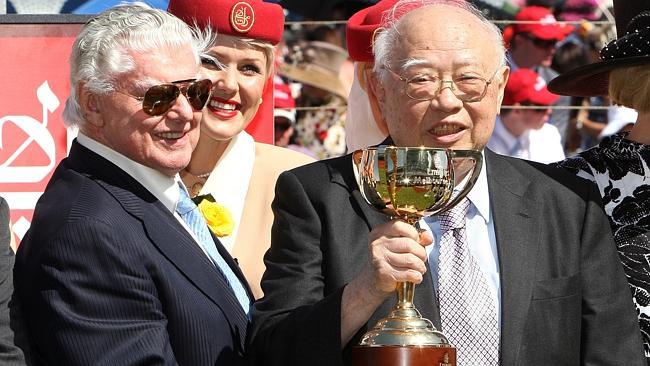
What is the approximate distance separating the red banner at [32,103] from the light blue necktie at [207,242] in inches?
48.8

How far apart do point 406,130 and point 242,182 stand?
1.08 m

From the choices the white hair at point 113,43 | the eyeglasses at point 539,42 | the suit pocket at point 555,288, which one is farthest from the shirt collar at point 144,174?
the eyeglasses at point 539,42

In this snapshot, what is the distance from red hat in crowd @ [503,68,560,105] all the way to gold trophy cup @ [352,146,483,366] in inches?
220

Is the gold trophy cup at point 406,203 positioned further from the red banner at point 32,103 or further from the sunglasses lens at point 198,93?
the red banner at point 32,103

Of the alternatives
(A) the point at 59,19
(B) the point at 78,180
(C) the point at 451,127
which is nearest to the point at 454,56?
(C) the point at 451,127

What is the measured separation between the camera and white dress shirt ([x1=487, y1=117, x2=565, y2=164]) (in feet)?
29.4

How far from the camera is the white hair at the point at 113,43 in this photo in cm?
379

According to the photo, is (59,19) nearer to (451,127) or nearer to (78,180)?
(78,180)

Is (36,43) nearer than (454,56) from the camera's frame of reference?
No

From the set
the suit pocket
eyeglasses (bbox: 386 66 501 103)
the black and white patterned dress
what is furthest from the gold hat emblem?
the suit pocket

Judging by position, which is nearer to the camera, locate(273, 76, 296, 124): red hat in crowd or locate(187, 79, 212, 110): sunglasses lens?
locate(187, 79, 212, 110): sunglasses lens

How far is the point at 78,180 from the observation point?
3723mm

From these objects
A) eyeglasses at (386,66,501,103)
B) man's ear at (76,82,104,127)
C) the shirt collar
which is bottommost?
the shirt collar

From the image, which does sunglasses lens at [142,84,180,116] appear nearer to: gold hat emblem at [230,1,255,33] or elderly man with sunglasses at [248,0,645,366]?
elderly man with sunglasses at [248,0,645,366]
